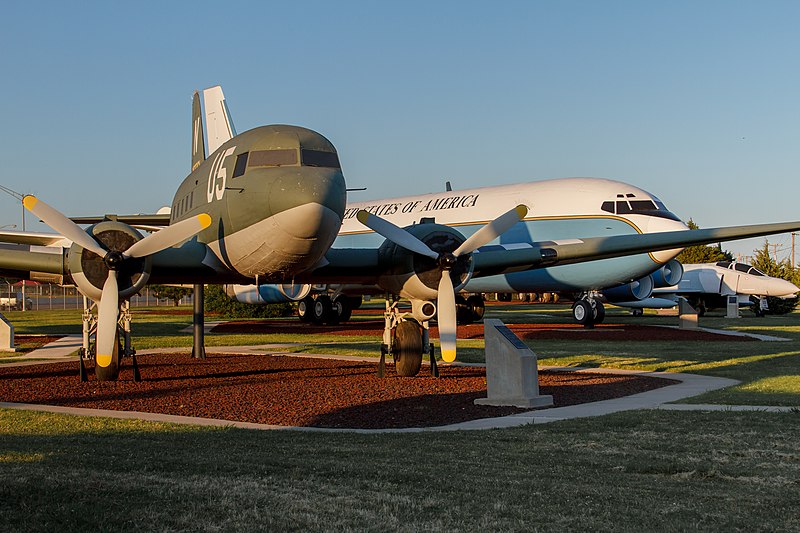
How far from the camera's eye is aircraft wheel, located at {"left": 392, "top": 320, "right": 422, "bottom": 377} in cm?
1889

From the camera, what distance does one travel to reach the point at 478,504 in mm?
7012

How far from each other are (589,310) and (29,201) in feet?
77.3

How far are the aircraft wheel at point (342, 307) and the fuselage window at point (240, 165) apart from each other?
23.4 m

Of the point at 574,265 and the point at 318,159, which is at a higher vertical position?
the point at 318,159

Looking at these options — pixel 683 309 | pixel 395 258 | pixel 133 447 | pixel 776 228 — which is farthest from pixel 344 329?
pixel 133 447

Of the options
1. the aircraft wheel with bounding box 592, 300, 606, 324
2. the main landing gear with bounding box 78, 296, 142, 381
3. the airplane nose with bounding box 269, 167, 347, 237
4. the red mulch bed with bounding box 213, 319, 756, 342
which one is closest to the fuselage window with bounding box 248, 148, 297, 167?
the airplane nose with bounding box 269, 167, 347, 237

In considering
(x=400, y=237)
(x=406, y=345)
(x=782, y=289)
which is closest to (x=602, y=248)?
(x=406, y=345)

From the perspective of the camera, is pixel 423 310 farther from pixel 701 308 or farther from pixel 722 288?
pixel 722 288

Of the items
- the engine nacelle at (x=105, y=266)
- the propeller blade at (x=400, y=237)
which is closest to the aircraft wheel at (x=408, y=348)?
the propeller blade at (x=400, y=237)

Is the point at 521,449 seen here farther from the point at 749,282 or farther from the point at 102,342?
the point at 749,282

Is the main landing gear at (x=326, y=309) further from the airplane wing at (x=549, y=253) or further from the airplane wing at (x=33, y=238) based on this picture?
the airplane wing at (x=549, y=253)

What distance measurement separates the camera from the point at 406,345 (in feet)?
62.0

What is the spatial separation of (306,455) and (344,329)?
2888 cm

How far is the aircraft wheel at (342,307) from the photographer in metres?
40.2
